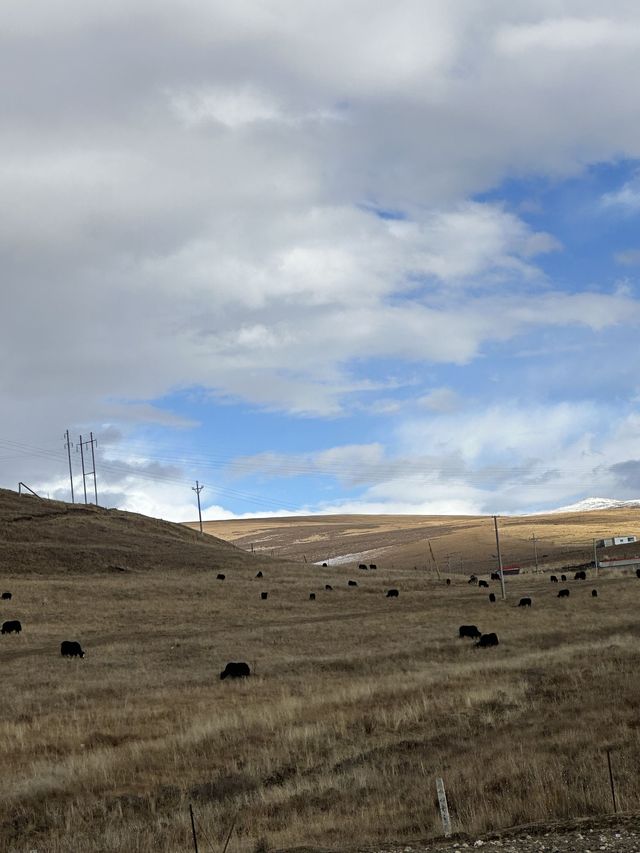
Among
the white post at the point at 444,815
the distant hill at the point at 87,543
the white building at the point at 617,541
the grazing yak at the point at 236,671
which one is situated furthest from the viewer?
the white building at the point at 617,541

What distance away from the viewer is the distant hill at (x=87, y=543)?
78.6m

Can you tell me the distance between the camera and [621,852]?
9.34m

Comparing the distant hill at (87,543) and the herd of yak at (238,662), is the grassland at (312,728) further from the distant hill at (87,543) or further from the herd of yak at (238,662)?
the distant hill at (87,543)

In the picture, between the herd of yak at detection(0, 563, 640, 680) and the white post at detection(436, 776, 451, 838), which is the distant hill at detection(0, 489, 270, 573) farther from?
the white post at detection(436, 776, 451, 838)

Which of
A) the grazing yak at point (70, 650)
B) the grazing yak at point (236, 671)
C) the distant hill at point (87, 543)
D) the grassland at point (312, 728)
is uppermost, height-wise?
the distant hill at point (87, 543)

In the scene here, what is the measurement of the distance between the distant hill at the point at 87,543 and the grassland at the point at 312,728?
31.4 m

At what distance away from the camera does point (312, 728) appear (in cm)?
2038

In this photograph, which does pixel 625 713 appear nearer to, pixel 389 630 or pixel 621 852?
pixel 621 852

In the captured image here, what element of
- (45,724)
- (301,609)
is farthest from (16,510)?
(45,724)

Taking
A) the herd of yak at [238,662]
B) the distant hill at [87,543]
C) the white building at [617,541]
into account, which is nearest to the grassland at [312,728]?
the herd of yak at [238,662]

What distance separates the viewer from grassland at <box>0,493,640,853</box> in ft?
45.2

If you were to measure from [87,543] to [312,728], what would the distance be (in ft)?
234

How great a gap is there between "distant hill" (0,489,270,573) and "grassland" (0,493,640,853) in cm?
3137

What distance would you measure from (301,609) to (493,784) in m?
40.3
